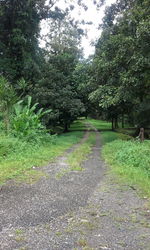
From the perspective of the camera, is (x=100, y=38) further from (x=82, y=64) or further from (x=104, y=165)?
(x=104, y=165)

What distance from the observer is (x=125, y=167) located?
9352mm

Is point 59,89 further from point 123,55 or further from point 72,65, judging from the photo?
point 123,55

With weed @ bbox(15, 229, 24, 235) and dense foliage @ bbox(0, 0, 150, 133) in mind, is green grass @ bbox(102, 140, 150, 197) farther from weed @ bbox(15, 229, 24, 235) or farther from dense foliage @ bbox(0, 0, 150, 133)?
dense foliage @ bbox(0, 0, 150, 133)

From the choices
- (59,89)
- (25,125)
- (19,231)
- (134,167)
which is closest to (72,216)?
(19,231)

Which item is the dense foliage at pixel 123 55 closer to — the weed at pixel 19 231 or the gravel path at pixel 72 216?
the gravel path at pixel 72 216

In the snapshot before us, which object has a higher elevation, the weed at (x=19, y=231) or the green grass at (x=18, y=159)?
the green grass at (x=18, y=159)

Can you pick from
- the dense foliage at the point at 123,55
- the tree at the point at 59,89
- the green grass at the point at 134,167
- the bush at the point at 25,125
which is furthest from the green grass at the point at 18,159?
the tree at the point at 59,89

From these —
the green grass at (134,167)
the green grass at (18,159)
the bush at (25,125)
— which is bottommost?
the green grass at (134,167)

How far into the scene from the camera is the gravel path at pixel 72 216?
12.5 feet

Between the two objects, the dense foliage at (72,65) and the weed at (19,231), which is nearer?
the weed at (19,231)

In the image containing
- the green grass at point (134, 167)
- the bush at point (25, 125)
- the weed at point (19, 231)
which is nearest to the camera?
the weed at point (19, 231)

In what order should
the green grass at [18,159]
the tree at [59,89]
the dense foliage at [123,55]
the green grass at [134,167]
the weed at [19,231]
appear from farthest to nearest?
1. the tree at [59,89]
2. the dense foliage at [123,55]
3. the green grass at [18,159]
4. the green grass at [134,167]
5. the weed at [19,231]

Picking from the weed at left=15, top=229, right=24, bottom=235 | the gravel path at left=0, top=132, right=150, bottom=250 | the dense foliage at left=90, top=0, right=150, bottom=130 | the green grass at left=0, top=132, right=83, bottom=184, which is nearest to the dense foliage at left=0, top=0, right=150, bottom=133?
the dense foliage at left=90, top=0, right=150, bottom=130

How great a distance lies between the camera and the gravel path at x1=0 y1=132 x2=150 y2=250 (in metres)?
3.82
